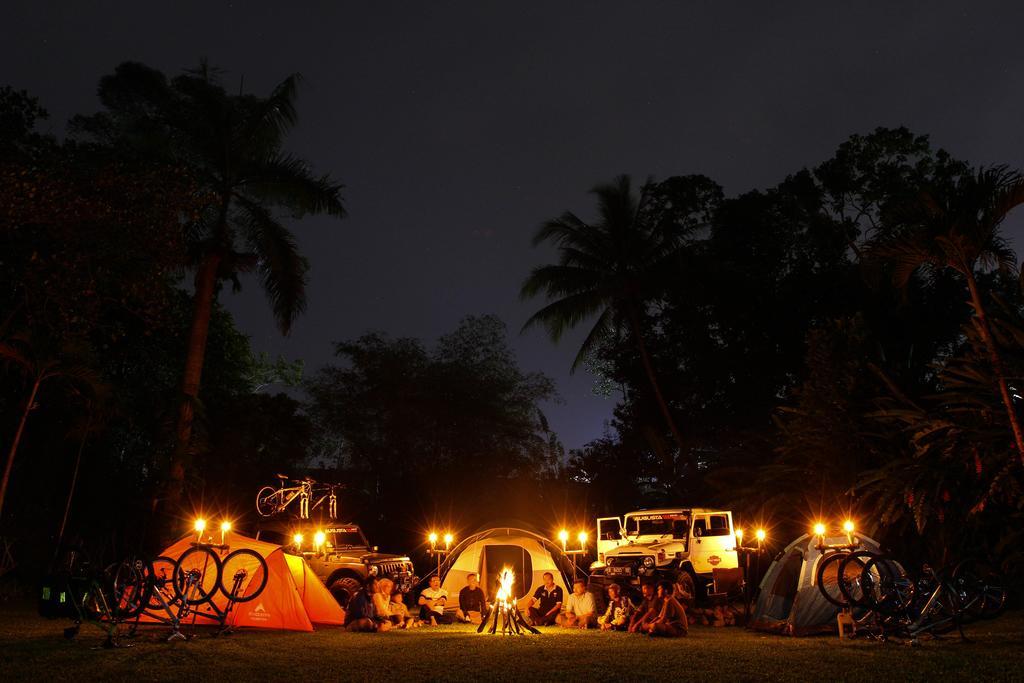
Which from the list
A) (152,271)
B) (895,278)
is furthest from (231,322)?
(895,278)

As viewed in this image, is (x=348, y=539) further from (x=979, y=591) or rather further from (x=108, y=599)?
(x=979, y=591)

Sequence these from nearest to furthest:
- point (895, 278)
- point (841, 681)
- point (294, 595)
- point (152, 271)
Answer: point (841, 681) < point (895, 278) < point (294, 595) < point (152, 271)

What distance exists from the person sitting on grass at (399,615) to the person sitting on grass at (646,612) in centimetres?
376

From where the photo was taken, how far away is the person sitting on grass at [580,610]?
13719 mm

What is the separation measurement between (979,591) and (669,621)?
4.10 metres

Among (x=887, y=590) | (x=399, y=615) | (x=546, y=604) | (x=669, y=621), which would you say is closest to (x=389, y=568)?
(x=399, y=615)

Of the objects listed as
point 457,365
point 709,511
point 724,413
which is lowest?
point 709,511

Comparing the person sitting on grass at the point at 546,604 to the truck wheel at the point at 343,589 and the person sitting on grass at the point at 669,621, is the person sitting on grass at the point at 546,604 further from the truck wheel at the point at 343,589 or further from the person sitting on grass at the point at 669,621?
the truck wheel at the point at 343,589

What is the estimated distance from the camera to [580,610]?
1380cm

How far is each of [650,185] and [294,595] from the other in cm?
2155

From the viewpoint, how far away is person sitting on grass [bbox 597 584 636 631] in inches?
520

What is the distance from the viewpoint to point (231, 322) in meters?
27.8

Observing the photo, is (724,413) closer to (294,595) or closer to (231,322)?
(231,322)

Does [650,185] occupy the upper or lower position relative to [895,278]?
upper
